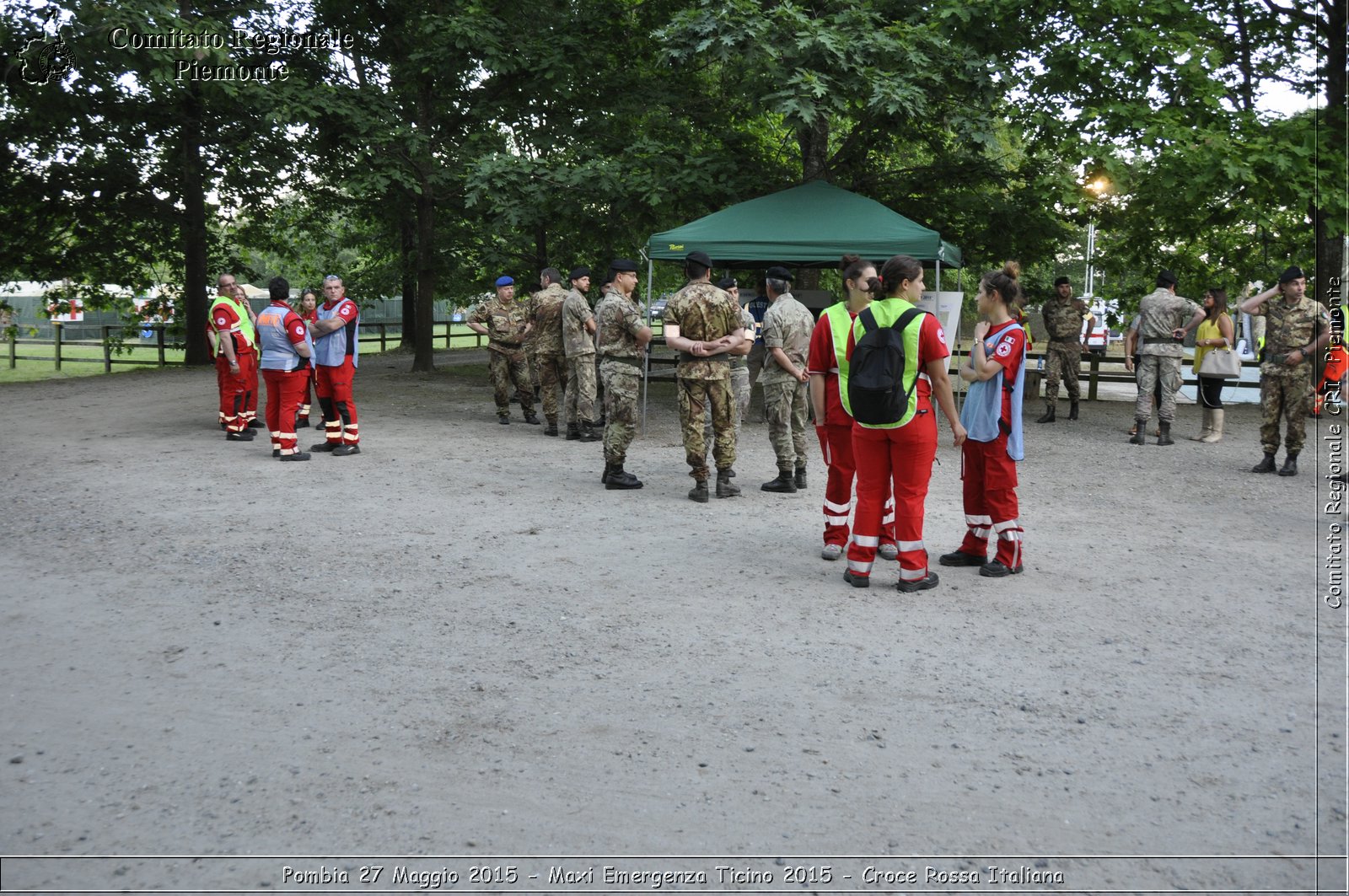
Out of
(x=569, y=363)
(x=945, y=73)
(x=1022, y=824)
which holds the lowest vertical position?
(x=1022, y=824)

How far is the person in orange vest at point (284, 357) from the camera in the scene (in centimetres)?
1130

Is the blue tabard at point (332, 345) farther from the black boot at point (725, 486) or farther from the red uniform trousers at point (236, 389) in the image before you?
the black boot at point (725, 486)

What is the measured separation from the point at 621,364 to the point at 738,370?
1.42m

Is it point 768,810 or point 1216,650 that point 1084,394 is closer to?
point 1216,650

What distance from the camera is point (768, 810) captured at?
3.86 meters

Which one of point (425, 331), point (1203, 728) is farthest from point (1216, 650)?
point (425, 331)

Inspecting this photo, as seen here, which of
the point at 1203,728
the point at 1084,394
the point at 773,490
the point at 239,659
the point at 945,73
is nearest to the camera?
the point at 1203,728

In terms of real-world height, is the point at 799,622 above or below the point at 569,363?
below

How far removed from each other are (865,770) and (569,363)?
947cm

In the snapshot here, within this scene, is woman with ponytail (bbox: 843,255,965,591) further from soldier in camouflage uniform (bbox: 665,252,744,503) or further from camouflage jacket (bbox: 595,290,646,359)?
camouflage jacket (bbox: 595,290,646,359)

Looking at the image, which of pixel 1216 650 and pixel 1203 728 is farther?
pixel 1216 650

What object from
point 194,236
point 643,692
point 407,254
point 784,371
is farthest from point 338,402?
point 407,254

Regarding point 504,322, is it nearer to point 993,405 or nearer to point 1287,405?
point 993,405

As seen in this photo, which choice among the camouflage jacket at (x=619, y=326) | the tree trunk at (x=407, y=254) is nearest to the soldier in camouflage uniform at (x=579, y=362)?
the camouflage jacket at (x=619, y=326)
